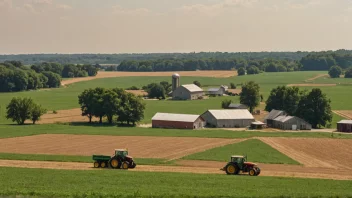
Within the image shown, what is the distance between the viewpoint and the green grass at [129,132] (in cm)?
7238

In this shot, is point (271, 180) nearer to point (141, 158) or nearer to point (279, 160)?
A: point (279, 160)

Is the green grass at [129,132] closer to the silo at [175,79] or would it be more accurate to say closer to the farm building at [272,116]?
the farm building at [272,116]

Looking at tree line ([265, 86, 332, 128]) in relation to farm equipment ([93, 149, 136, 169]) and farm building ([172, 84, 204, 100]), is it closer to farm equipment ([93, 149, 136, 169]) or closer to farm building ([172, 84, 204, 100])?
farm equipment ([93, 149, 136, 169])

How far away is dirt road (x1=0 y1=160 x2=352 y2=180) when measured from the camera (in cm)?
4594

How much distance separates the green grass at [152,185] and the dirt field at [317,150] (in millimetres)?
11214

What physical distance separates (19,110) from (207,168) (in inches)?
1759

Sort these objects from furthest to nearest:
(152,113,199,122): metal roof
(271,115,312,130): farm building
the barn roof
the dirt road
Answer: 1. the barn roof
2. (271,115,312,130): farm building
3. (152,113,199,122): metal roof
4. the dirt road

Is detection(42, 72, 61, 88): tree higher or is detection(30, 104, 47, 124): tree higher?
detection(42, 72, 61, 88): tree

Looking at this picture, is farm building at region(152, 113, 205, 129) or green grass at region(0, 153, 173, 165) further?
farm building at region(152, 113, 205, 129)

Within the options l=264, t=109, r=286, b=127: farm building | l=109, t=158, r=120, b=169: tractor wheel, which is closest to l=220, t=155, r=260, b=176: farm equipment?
l=109, t=158, r=120, b=169: tractor wheel

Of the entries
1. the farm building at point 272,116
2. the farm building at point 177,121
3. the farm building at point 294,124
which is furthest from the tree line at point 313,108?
the farm building at point 177,121

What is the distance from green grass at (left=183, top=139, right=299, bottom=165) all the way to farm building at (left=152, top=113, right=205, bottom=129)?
2002 centimetres

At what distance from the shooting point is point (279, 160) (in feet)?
174

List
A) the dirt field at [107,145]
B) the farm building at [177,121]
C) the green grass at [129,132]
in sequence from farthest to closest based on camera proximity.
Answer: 1. the farm building at [177,121]
2. the green grass at [129,132]
3. the dirt field at [107,145]
